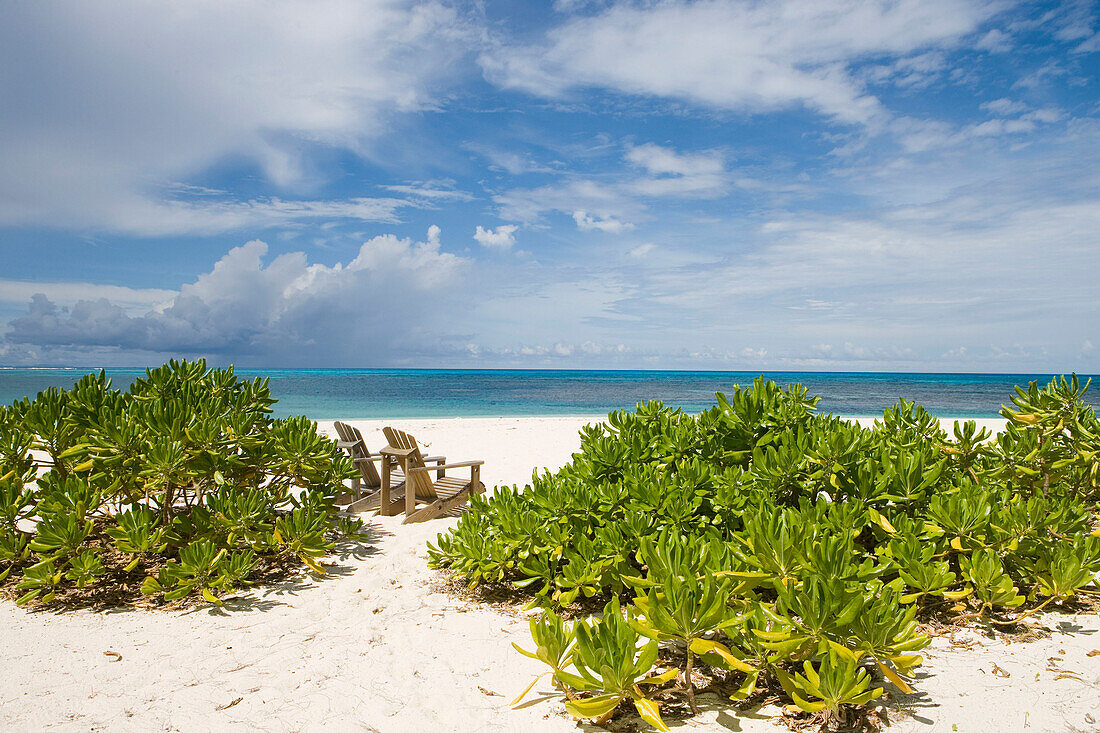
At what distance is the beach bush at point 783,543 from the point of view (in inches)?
98.7

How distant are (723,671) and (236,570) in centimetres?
322

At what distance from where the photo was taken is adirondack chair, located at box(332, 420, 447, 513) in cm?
709

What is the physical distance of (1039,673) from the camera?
2.99 m

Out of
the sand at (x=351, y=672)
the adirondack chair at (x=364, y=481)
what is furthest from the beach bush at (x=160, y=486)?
the adirondack chair at (x=364, y=481)

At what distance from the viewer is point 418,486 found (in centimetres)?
704

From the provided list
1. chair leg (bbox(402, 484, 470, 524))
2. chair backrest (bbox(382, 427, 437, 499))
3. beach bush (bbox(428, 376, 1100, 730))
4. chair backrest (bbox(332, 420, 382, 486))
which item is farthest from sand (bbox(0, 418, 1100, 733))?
chair backrest (bbox(332, 420, 382, 486))

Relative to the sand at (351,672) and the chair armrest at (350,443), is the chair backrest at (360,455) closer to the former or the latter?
the chair armrest at (350,443)

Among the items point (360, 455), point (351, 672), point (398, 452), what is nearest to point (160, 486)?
point (351, 672)

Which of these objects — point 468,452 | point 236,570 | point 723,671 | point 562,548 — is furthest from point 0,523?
point 468,452

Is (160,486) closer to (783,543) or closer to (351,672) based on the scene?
(351,672)

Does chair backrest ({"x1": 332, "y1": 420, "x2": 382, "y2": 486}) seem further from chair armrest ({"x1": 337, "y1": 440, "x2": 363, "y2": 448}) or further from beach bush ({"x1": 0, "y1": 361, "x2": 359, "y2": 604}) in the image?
beach bush ({"x1": 0, "y1": 361, "x2": 359, "y2": 604})

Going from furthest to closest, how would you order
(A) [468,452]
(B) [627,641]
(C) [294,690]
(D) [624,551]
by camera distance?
(A) [468,452], (D) [624,551], (C) [294,690], (B) [627,641]

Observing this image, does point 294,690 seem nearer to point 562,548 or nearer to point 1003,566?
point 562,548

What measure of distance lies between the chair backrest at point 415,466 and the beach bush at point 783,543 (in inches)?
84.0
